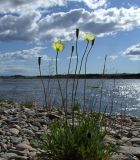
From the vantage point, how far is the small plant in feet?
17.3

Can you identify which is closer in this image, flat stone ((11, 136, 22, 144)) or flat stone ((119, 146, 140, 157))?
flat stone ((119, 146, 140, 157))

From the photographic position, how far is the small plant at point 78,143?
5.26 metres

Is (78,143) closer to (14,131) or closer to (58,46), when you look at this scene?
(58,46)

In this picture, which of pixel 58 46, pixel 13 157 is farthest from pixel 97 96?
pixel 58 46

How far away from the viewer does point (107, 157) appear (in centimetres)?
542

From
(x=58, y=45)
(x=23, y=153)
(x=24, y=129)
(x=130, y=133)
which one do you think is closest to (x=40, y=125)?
(x=24, y=129)

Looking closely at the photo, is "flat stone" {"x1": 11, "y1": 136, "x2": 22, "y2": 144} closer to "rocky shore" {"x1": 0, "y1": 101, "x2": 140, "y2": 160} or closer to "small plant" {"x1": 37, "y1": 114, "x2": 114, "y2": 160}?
"rocky shore" {"x1": 0, "y1": 101, "x2": 140, "y2": 160}

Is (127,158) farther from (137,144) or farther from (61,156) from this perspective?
(137,144)

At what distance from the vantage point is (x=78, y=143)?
17.5 feet

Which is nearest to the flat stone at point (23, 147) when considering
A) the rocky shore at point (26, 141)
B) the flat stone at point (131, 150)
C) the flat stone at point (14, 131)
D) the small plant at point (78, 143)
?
the rocky shore at point (26, 141)

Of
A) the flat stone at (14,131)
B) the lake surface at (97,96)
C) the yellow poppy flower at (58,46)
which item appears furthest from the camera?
the flat stone at (14,131)

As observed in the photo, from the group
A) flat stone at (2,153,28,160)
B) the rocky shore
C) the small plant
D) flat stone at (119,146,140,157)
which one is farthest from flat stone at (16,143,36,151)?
flat stone at (119,146,140,157)

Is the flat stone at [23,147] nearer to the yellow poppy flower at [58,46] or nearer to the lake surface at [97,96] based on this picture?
the lake surface at [97,96]

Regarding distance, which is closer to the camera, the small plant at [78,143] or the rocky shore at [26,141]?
the small plant at [78,143]
